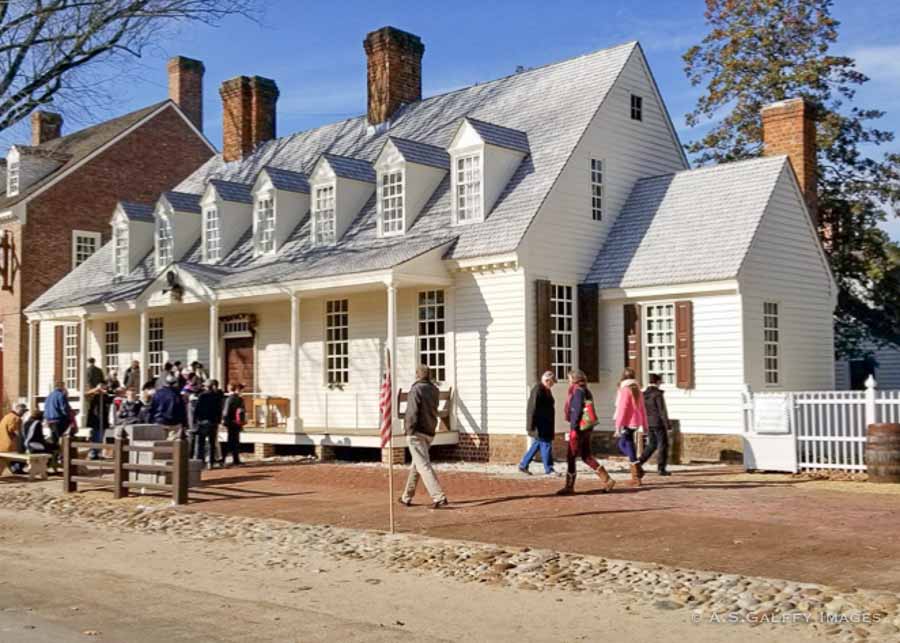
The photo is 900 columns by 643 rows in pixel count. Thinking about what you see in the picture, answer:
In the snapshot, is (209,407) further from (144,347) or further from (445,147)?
(445,147)

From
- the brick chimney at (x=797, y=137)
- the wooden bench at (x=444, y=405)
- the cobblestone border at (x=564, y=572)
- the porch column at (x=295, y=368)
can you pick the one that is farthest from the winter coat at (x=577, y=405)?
the brick chimney at (x=797, y=137)

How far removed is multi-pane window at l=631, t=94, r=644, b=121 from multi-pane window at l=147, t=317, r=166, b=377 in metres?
13.8

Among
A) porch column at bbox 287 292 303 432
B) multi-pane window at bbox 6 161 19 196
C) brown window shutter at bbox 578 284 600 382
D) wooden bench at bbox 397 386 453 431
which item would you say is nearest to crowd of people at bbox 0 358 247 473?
Answer: porch column at bbox 287 292 303 432

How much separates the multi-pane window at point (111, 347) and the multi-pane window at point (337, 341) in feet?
29.1

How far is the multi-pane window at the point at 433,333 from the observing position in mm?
21266

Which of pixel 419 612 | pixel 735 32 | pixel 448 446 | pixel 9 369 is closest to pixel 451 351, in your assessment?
pixel 448 446

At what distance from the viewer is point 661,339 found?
66.6 feet

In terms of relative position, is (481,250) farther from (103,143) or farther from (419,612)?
(103,143)

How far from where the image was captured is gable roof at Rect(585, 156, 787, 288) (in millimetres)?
19734

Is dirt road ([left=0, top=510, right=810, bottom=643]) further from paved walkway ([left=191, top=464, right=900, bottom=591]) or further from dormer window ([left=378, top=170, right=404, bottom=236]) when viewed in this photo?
dormer window ([left=378, top=170, right=404, bottom=236])

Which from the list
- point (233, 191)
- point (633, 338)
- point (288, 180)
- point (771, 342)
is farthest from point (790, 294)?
point (233, 191)

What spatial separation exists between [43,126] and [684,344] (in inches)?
1325

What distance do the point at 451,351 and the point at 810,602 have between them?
43.8 feet

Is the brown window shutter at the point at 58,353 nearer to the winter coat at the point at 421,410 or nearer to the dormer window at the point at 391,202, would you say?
the dormer window at the point at 391,202
